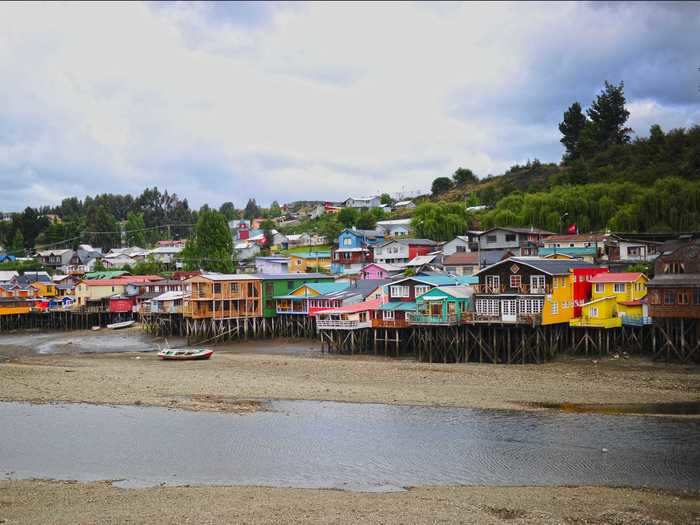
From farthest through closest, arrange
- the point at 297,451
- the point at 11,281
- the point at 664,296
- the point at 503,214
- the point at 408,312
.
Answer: the point at 11,281 → the point at 503,214 → the point at 408,312 → the point at 664,296 → the point at 297,451

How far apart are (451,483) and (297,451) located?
6.51 meters

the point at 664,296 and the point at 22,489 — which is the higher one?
the point at 664,296

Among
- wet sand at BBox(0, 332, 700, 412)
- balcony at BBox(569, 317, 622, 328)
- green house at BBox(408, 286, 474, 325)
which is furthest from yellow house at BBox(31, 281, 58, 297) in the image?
balcony at BBox(569, 317, 622, 328)

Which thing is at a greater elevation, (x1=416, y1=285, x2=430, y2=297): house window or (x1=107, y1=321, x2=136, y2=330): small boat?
(x1=416, y1=285, x2=430, y2=297): house window

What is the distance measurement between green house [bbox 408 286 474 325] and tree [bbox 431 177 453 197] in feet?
359

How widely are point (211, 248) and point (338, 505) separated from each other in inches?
3190

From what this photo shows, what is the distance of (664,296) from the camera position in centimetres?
4412

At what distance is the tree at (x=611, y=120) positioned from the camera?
122463 millimetres

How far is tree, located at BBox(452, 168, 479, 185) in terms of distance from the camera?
159m

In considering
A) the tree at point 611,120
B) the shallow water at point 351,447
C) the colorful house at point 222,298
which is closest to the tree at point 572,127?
the tree at point 611,120

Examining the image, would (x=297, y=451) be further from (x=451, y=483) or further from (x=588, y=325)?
(x=588, y=325)

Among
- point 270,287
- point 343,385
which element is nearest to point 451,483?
point 343,385

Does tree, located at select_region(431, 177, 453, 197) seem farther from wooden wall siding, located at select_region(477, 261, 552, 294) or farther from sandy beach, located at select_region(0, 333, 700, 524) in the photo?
wooden wall siding, located at select_region(477, 261, 552, 294)

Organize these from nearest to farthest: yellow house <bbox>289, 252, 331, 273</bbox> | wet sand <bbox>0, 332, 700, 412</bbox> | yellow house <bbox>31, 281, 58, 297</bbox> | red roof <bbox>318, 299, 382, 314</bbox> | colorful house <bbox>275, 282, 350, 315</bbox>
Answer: wet sand <bbox>0, 332, 700, 412</bbox> < red roof <bbox>318, 299, 382, 314</bbox> < colorful house <bbox>275, 282, 350, 315</bbox> < yellow house <bbox>289, 252, 331, 273</bbox> < yellow house <bbox>31, 281, 58, 297</bbox>
